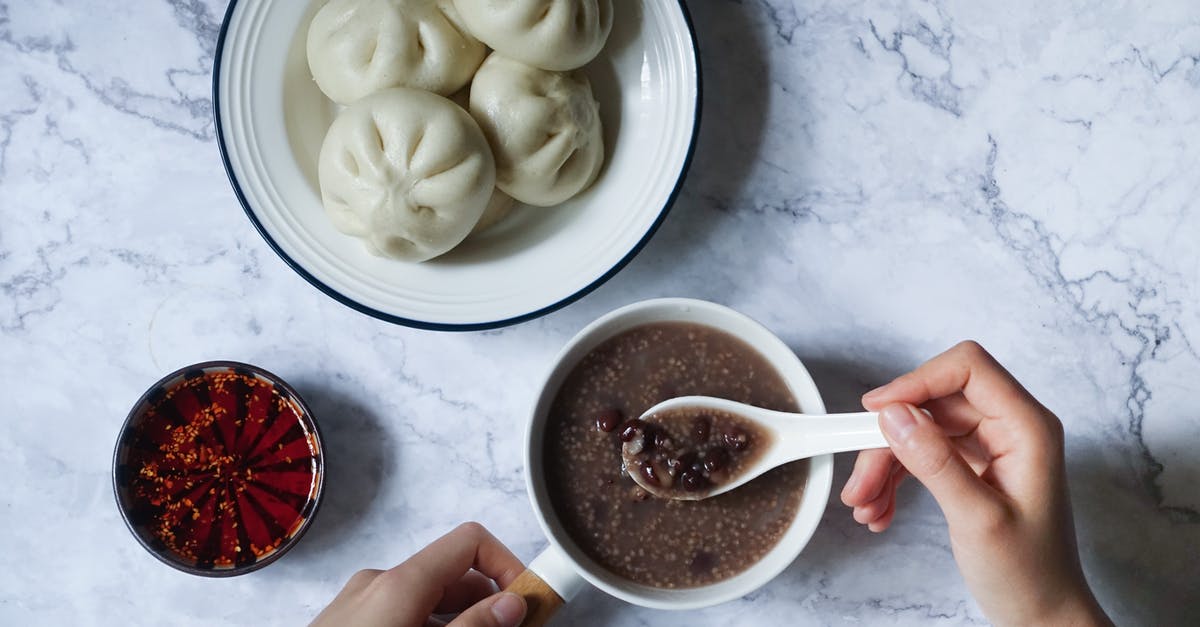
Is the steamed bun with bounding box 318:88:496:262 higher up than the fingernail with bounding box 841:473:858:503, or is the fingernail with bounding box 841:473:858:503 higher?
the steamed bun with bounding box 318:88:496:262

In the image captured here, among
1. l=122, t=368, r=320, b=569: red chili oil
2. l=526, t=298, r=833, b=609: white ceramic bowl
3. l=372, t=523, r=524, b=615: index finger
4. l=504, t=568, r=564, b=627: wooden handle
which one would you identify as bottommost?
l=122, t=368, r=320, b=569: red chili oil

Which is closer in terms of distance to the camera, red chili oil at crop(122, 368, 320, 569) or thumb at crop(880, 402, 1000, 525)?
thumb at crop(880, 402, 1000, 525)

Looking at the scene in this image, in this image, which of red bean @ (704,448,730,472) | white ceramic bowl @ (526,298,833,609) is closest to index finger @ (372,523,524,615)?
white ceramic bowl @ (526,298,833,609)

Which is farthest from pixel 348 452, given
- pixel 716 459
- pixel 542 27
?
pixel 542 27

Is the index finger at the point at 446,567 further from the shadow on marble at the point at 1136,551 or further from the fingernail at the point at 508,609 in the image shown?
the shadow on marble at the point at 1136,551

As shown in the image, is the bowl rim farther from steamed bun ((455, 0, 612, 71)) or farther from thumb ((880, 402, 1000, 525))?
thumb ((880, 402, 1000, 525))

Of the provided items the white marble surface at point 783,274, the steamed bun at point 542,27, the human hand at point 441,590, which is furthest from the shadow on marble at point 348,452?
the steamed bun at point 542,27

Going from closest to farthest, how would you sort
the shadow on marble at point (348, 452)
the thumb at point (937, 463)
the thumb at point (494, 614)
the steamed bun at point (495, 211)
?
the thumb at point (937, 463), the thumb at point (494, 614), the steamed bun at point (495, 211), the shadow on marble at point (348, 452)
